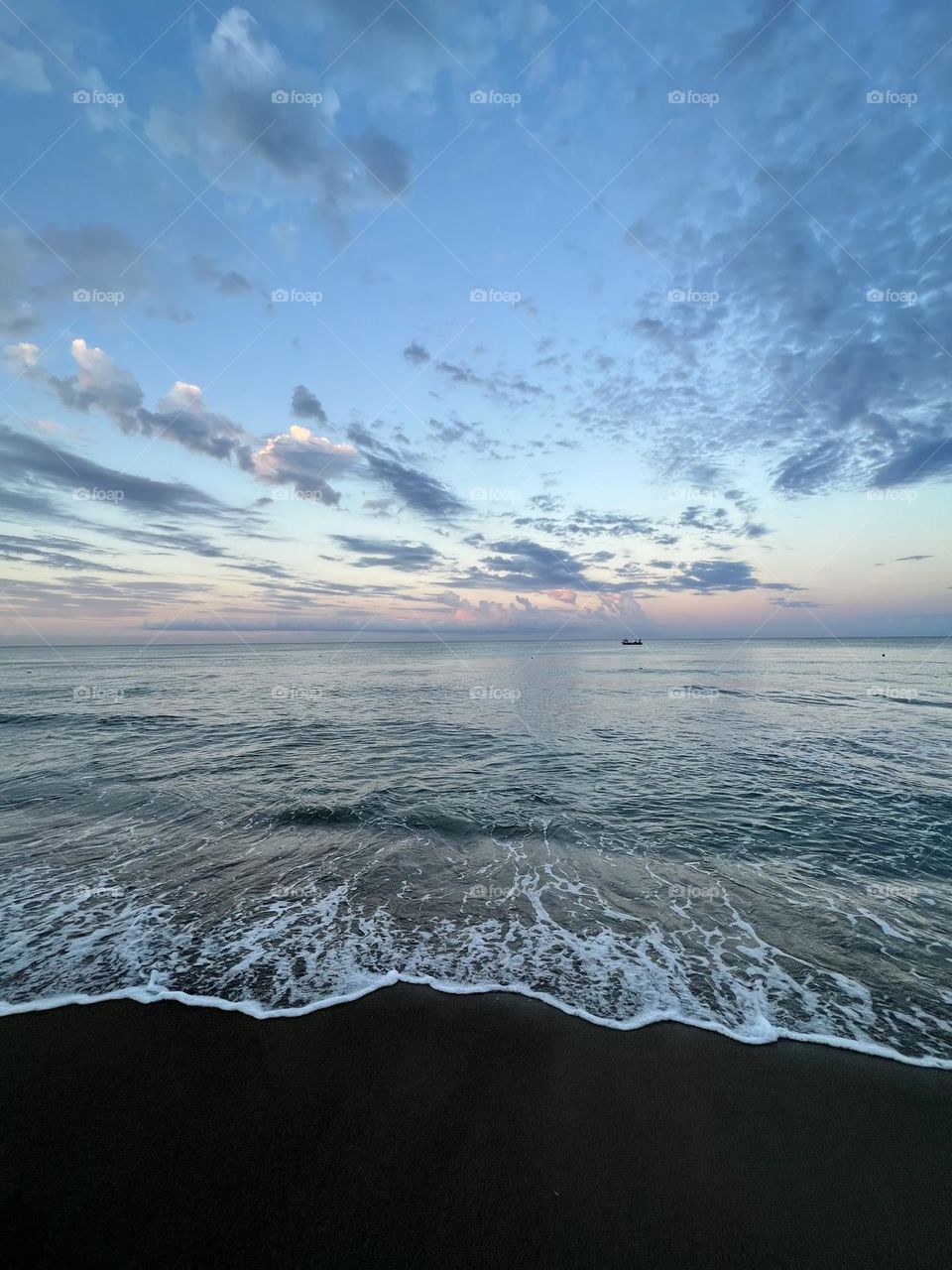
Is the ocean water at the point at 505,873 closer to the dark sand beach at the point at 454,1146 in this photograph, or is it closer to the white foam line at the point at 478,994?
the white foam line at the point at 478,994

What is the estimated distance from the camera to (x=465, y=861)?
1095 cm

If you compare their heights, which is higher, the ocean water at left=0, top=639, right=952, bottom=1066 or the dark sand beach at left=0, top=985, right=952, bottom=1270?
the dark sand beach at left=0, top=985, right=952, bottom=1270

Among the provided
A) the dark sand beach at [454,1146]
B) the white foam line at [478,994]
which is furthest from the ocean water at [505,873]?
the dark sand beach at [454,1146]

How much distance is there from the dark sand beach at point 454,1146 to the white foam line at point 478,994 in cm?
→ 15

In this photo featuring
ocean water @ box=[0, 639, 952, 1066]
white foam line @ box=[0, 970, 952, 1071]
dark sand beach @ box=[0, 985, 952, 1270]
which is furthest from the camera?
ocean water @ box=[0, 639, 952, 1066]

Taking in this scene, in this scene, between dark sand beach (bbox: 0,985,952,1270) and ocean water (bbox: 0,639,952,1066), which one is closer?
dark sand beach (bbox: 0,985,952,1270)

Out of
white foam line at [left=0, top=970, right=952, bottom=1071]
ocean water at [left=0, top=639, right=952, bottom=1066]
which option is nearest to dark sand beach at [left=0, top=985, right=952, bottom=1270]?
white foam line at [left=0, top=970, right=952, bottom=1071]

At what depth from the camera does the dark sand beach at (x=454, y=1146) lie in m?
3.70

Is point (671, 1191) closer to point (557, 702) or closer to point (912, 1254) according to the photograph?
point (912, 1254)

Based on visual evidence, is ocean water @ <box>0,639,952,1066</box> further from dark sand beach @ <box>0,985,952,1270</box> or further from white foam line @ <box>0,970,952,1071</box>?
dark sand beach @ <box>0,985,952,1270</box>

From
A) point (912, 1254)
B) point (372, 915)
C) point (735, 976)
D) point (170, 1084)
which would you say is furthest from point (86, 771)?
point (912, 1254)

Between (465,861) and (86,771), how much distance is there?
15198mm

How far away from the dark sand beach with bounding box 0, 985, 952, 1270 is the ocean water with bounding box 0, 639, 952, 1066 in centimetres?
68

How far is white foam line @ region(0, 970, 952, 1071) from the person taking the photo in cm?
573
